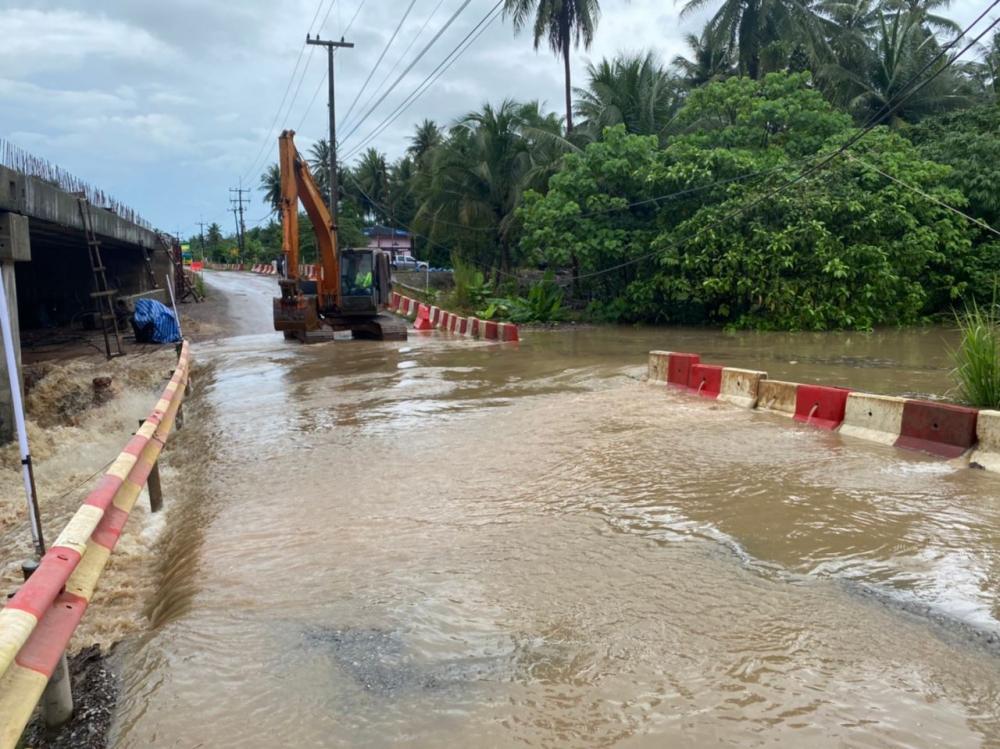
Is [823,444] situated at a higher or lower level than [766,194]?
lower

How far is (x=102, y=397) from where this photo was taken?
12531 mm

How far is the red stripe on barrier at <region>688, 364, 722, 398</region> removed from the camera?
391 inches

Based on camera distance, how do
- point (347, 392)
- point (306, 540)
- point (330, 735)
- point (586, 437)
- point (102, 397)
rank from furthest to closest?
point (102, 397) < point (347, 392) < point (586, 437) < point (306, 540) < point (330, 735)

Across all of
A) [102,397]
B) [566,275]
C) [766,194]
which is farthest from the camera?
[566,275]

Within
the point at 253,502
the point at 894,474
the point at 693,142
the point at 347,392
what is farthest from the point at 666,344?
the point at 253,502

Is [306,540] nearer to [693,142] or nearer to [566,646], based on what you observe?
[566,646]

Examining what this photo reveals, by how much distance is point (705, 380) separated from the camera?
10203 mm

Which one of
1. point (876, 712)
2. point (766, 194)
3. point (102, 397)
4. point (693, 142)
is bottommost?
point (102, 397)

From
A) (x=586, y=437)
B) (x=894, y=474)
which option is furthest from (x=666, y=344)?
(x=894, y=474)

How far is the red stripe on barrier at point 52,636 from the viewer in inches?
99.7

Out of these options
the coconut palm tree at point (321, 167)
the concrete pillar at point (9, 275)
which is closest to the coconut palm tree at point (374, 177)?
the coconut palm tree at point (321, 167)

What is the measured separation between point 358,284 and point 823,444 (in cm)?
1551

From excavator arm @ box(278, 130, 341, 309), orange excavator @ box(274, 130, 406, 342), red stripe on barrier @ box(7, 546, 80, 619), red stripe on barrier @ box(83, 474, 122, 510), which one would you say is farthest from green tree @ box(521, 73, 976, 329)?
red stripe on barrier @ box(7, 546, 80, 619)

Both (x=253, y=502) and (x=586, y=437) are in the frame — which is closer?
(x=253, y=502)
